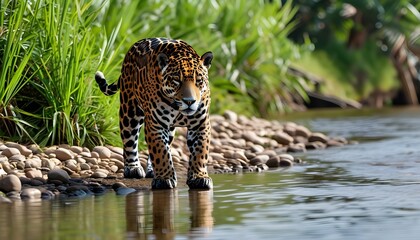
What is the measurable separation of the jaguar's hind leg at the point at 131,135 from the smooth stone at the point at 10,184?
145 cm

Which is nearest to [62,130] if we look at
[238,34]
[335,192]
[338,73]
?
[335,192]

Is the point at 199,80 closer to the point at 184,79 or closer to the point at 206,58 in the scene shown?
the point at 184,79

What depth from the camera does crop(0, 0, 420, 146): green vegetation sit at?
12164mm

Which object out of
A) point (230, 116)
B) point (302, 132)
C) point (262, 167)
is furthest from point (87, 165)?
point (230, 116)

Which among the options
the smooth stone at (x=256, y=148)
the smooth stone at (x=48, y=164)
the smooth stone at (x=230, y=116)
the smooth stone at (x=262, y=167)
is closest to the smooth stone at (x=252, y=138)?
the smooth stone at (x=256, y=148)

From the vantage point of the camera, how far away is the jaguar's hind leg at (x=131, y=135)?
37.0 ft

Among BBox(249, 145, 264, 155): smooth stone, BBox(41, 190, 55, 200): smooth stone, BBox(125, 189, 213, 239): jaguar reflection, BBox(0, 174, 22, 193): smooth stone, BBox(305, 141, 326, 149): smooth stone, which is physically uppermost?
BBox(305, 141, 326, 149): smooth stone

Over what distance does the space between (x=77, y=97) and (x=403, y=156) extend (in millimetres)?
3905

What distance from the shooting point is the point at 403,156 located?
13727 millimetres

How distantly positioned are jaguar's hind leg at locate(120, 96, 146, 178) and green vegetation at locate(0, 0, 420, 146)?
974 millimetres

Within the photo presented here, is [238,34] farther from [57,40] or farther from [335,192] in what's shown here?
[335,192]

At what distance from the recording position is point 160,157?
408 inches

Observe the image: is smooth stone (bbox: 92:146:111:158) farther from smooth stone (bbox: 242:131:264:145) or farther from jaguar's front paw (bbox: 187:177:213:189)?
smooth stone (bbox: 242:131:264:145)

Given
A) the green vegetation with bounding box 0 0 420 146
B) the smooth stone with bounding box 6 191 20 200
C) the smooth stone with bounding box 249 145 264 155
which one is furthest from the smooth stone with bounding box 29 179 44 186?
the smooth stone with bounding box 249 145 264 155
